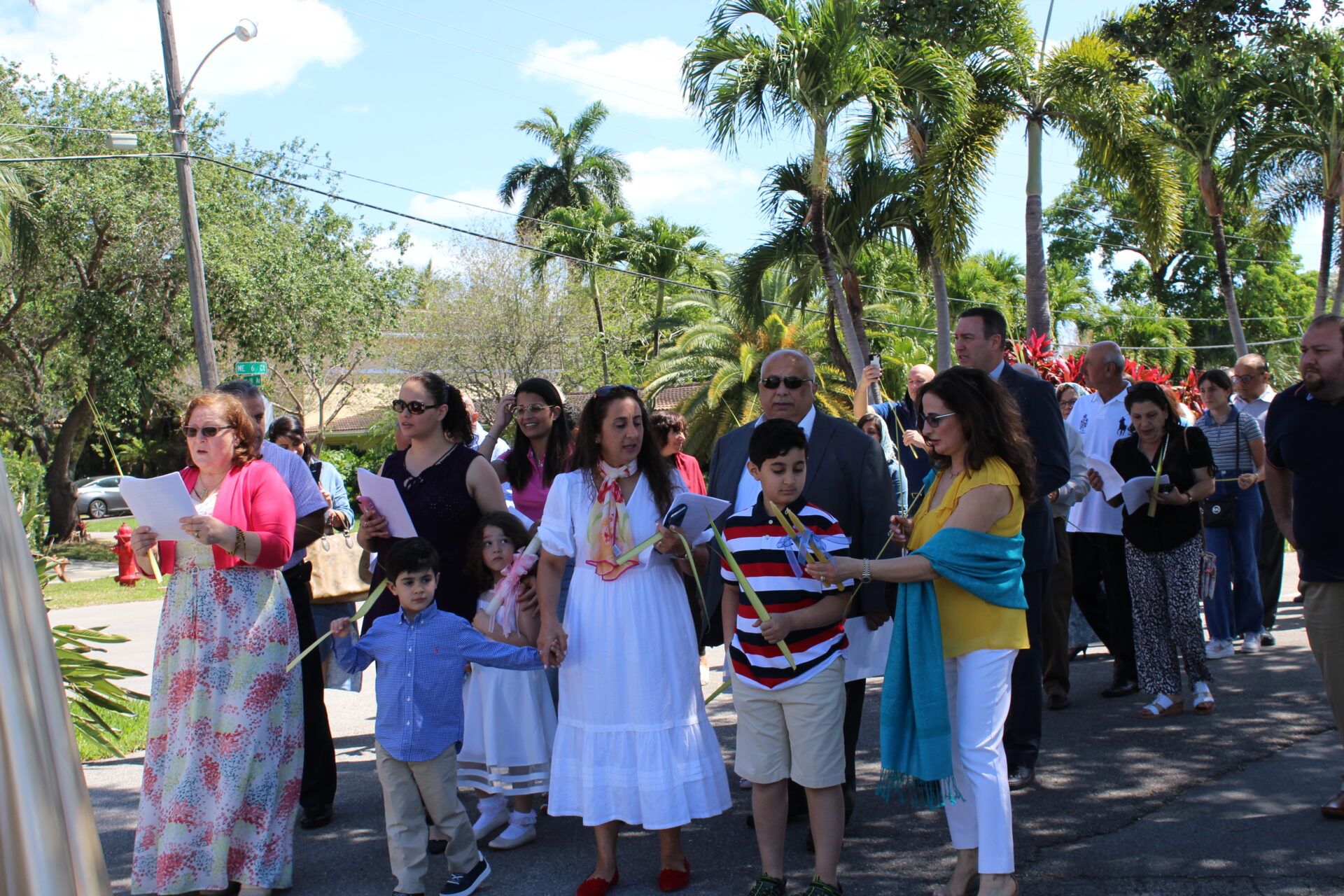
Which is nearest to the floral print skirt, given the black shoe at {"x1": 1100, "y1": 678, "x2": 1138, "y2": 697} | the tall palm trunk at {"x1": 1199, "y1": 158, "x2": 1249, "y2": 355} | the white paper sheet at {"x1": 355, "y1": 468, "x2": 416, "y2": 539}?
the white paper sheet at {"x1": 355, "y1": 468, "x2": 416, "y2": 539}

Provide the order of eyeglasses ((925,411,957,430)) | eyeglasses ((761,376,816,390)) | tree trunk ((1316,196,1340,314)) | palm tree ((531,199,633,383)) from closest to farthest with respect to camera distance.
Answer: eyeglasses ((925,411,957,430))
eyeglasses ((761,376,816,390))
tree trunk ((1316,196,1340,314))
palm tree ((531,199,633,383))

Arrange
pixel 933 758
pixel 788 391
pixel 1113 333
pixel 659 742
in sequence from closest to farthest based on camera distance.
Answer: pixel 933 758 → pixel 659 742 → pixel 788 391 → pixel 1113 333

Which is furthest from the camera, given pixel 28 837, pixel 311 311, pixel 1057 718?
pixel 311 311

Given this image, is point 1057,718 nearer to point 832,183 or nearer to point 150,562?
point 150,562

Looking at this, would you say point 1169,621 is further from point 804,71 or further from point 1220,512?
point 804,71

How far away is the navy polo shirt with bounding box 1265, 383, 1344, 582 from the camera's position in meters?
4.46

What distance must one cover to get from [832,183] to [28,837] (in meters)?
21.2

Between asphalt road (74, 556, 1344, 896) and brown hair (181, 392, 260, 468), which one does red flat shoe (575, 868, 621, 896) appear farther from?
brown hair (181, 392, 260, 468)

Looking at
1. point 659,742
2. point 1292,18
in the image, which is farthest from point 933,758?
point 1292,18

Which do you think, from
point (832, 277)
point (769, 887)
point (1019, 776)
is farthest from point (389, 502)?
point (832, 277)

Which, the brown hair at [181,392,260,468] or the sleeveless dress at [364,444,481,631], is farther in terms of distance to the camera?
the sleeveless dress at [364,444,481,631]

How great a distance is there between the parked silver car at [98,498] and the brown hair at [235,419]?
A: 130ft

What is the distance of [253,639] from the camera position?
434cm

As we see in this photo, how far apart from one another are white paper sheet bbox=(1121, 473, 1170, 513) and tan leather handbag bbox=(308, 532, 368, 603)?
4407 mm
